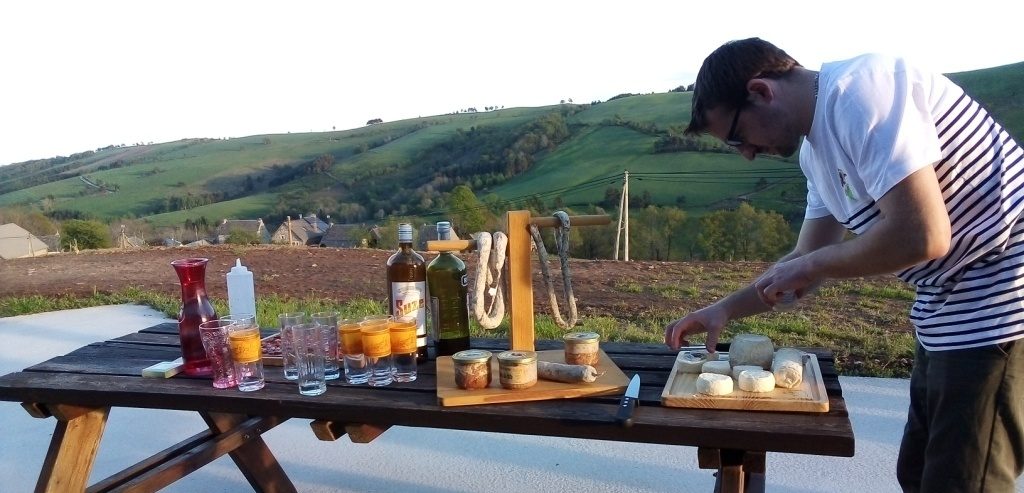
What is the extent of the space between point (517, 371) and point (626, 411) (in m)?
0.28

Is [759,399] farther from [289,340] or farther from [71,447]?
[71,447]

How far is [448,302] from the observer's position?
201 cm

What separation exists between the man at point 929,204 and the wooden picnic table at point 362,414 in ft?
0.80

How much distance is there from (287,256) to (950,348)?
29.2 feet

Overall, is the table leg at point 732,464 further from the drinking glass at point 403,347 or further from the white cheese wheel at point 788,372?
the drinking glass at point 403,347

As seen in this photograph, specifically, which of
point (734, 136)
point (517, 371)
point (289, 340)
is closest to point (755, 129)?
point (734, 136)

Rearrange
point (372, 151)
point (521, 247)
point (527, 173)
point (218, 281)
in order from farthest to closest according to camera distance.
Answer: point (372, 151) < point (527, 173) < point (218, 281) < point (521, 247)

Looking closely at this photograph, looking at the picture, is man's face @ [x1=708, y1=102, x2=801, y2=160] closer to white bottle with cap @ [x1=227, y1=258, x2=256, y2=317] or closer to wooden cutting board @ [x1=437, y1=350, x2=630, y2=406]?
wooden cutting board @ [x1=437, y1=350, x2=630, y2=406]

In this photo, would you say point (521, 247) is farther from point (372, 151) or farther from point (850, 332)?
Result: point (372, 151)

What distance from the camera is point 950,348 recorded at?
146cm

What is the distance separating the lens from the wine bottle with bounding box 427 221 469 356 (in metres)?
1.97

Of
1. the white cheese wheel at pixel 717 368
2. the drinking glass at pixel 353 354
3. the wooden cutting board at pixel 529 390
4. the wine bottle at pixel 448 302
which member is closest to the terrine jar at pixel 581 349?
the wooden cutting board at pixel 529 390

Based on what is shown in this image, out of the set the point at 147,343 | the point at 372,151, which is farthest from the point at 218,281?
the point at 372,151

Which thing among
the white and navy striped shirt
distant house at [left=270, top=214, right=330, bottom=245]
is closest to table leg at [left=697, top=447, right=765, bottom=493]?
the white and navy striped shirt
